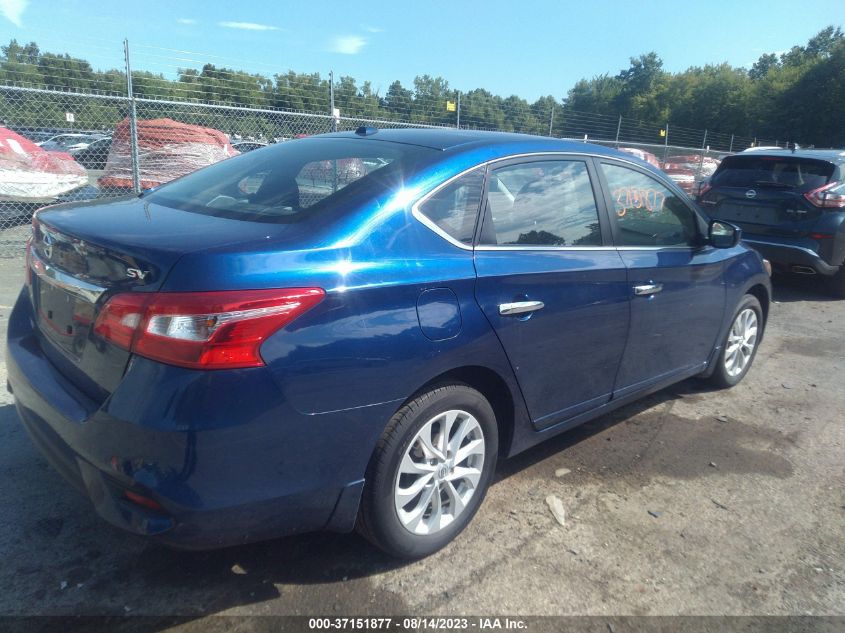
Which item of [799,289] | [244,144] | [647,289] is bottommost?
[799,289]

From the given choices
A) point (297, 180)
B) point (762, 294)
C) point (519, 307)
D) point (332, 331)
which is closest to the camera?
point (332, 331)

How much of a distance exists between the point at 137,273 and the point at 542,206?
1.81m

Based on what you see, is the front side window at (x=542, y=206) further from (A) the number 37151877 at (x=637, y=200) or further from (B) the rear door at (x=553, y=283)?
(A) the number 37151877 at (x=637, y=200)

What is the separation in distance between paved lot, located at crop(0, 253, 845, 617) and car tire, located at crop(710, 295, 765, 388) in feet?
2.61

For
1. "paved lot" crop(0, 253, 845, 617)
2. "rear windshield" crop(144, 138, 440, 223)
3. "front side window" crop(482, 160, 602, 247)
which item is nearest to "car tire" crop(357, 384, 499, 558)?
"paved lot" crop(0, 253, 845, 617)

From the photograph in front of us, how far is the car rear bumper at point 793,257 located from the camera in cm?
723

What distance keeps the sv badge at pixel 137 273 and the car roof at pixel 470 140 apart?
135 centimetres

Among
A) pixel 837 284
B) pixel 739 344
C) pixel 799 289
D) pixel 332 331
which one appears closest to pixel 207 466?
pixel 332 331

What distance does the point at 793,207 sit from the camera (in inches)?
289

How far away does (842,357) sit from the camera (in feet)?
18.5

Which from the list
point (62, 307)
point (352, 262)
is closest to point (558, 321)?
point (352, 262)

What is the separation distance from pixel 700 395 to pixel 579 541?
7.54 feet

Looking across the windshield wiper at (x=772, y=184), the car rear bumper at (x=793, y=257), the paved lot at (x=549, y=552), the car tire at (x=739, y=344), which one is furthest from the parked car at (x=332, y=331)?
the windshield wiper at (x=772, y=184)

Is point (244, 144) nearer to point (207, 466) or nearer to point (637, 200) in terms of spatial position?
point (637, 200)
